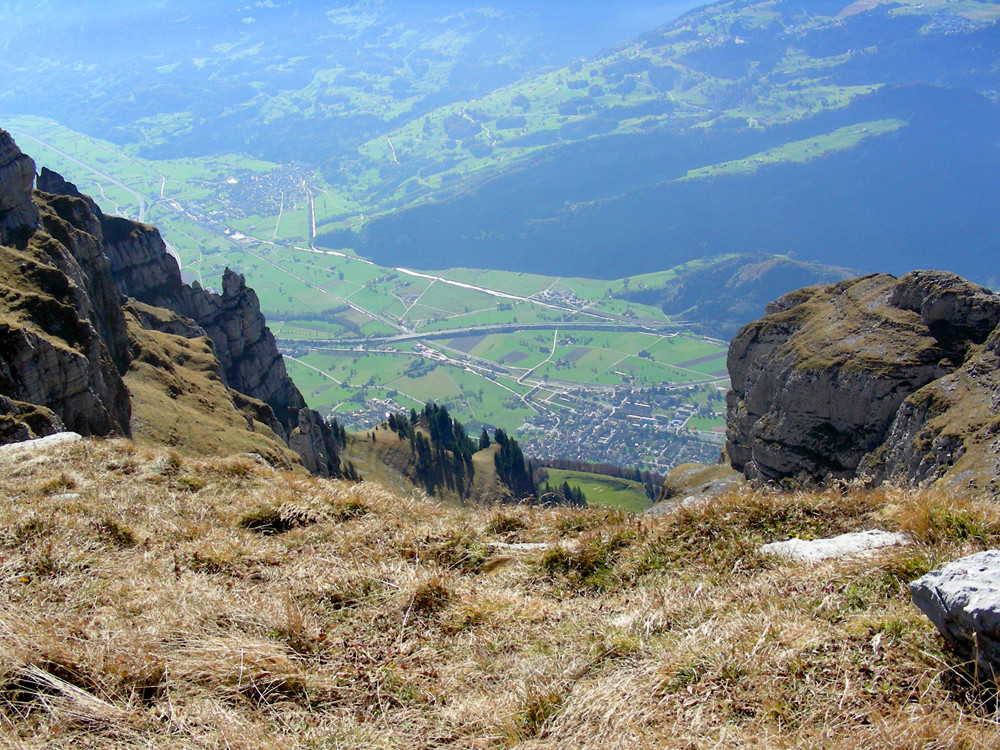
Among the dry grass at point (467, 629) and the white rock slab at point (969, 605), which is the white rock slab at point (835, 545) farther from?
the white rock slab at point (969, 605)

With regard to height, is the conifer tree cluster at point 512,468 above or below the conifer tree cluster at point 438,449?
below

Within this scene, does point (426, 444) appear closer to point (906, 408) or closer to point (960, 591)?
point (906, 408)

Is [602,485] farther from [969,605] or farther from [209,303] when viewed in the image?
[969,605]

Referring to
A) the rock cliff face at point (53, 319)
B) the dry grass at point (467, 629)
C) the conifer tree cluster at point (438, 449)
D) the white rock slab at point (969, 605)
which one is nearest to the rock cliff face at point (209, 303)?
the rock cliff face at point (53, 319)

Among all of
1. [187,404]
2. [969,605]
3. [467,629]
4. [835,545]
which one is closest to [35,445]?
[467,629]

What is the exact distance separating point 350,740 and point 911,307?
2775 inches

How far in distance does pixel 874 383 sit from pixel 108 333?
68294mm

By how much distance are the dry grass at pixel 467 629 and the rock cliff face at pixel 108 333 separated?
1288cm

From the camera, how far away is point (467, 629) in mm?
7918

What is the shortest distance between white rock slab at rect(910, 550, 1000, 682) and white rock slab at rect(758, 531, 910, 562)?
7.28ft

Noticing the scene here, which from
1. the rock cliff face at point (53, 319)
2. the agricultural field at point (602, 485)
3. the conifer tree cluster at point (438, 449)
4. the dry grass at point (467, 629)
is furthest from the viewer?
the agricultural field at point (602, 485)

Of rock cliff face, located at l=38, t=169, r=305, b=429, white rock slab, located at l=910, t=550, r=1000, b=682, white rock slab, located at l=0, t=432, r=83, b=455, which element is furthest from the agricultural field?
white rock slab, located at l=910, t=550, r=1000, b=682

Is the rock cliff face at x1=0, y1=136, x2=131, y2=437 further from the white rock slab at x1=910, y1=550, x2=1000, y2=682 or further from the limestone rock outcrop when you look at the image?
the white rock slab at x1=910, y1=550, x2=1000, y2=682

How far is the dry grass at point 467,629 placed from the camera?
5.85 metres
